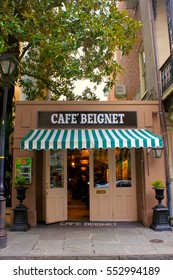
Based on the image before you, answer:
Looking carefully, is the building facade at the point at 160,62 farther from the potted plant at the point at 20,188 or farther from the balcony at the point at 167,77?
the potted plant at the point at 20,188

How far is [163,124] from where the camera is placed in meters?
9.49

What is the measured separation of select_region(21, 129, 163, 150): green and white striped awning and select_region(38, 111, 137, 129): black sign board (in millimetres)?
463

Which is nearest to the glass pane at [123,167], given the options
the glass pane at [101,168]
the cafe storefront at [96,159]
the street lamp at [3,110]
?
the cafe storefront at [96,159]

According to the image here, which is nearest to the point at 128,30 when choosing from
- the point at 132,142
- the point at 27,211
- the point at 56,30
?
the point at 56,30

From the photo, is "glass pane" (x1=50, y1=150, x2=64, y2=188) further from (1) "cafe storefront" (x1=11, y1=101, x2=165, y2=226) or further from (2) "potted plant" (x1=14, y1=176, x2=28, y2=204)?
(2) "potted plant" (x1=14, y1=176, x2=28, y2=204)

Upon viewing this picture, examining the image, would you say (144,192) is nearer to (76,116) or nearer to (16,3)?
(76,116)

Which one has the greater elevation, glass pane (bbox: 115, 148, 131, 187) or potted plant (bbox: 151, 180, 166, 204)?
glass pane (bbox: 115, 148, 131, 187)

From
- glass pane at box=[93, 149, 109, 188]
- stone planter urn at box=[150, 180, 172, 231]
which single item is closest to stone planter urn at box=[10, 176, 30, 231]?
glass pane at box=[93, 149, 109, 188]

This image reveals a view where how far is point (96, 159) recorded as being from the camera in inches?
407

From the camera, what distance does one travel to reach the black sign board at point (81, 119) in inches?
373

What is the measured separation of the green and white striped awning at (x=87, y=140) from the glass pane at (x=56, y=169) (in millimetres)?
1320

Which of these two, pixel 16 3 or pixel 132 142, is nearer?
pixel 132 142

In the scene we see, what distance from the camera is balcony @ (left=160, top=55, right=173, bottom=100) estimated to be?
29.3 feet

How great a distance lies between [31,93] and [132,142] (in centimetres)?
667
